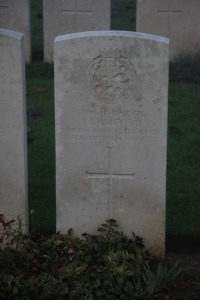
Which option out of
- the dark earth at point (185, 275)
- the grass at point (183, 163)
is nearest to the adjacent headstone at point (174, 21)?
the grass at point (183, 163)

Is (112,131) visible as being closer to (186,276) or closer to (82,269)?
(82,269)

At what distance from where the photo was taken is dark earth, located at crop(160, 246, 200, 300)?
518 centimetres

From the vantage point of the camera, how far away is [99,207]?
562 cm

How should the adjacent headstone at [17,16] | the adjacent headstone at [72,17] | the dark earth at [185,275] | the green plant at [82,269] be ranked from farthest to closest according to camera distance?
the adjacent headstone at [17,16] → the adjacent headstone at [72,17] → the dark earth at [185,275] → the green plant at [82,269]

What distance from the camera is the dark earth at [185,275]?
518 centimetres

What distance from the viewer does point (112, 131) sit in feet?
17.9

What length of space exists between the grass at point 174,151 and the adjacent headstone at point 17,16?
1.88ft

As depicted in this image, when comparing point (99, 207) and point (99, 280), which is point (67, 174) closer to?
point (99, 207)

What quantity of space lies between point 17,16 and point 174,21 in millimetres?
2414

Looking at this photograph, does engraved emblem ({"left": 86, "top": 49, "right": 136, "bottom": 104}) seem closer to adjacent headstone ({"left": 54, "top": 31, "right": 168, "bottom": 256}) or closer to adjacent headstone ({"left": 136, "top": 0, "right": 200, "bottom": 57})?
adjacent headstone ({"left": 54, "top": 31, "right": 168, "bottom": 256})

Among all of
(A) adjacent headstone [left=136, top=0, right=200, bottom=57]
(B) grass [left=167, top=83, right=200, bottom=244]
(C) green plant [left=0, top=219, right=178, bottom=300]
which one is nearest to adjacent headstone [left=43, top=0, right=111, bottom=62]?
(A) adjacent headstone [left=136, top=0, right=200, bottom=57]

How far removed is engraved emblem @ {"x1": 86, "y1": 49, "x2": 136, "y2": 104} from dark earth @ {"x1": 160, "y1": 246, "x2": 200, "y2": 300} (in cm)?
127

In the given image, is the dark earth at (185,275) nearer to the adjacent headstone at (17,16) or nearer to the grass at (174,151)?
the grass at (174,151)

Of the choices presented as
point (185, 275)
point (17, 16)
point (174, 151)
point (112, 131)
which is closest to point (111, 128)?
point (112, 131)
